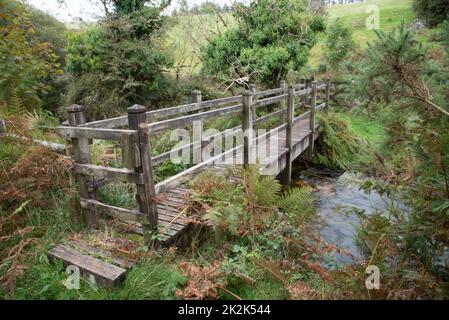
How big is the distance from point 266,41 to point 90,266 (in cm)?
958

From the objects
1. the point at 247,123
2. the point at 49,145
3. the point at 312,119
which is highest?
the point at 49,145

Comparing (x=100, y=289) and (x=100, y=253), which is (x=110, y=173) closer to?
(x=100, y=253)

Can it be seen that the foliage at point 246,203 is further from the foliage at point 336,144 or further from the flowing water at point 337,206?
the foliage at point 336,144

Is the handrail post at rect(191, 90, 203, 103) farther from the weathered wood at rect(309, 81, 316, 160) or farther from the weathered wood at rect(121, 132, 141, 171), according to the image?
the weathered wood at rect(309, 81, 316, 160)

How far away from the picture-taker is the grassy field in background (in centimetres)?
1410

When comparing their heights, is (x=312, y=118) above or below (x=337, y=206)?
above

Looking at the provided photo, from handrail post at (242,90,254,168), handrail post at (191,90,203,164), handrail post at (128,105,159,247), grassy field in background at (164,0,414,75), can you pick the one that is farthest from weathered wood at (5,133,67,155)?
grassy field in background at (164,0,414,75)

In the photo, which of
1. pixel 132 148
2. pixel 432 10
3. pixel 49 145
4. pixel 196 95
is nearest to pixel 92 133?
pixel 132 148

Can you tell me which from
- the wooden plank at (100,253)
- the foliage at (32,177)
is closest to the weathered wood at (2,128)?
the foliage at (32,177)

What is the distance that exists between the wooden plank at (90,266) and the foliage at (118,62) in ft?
27.9

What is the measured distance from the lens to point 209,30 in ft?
39.6

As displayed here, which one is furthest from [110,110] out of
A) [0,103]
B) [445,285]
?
[445,285]

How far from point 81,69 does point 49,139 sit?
324 inches

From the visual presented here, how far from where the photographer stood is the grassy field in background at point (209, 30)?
46.3 feet
